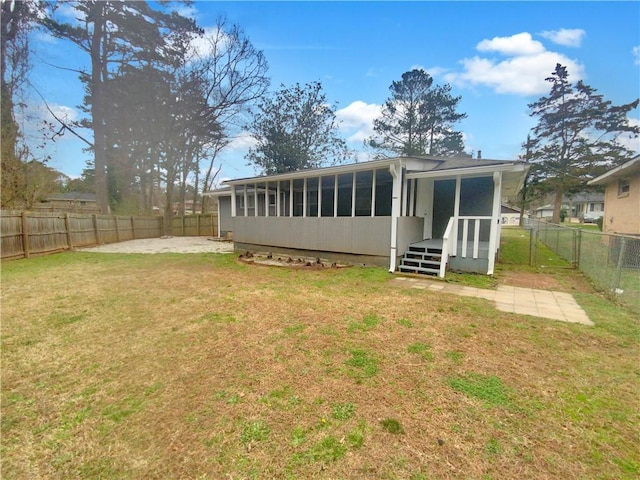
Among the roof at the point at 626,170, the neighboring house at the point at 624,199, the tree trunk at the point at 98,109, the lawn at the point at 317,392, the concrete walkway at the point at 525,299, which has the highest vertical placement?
the tree trunk at the point at 98,109

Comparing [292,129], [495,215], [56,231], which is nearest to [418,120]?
[292,129]

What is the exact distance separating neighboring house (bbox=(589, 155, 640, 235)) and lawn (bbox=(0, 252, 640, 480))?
6246 mm

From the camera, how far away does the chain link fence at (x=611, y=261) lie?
4852 millimetres

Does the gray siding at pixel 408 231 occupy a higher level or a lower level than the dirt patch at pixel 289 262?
higher

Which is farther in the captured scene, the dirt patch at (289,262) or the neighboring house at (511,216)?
the neighboring house at (511,216)

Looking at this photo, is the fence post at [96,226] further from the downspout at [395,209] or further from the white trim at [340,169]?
the downspout at [395,209]

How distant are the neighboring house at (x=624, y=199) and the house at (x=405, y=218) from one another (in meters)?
3.14

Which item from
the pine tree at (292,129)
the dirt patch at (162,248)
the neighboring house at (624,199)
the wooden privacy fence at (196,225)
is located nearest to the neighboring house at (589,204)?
the neighboring house at (624,199)

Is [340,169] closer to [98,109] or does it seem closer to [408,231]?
[408,231]

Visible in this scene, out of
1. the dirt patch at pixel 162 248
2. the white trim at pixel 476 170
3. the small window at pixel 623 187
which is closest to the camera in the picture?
the white trim at pixel 476 170

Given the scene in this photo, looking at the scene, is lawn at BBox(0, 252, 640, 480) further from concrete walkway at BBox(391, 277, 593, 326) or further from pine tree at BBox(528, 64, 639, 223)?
pine tree at BBox(528, 64, 639, 223)

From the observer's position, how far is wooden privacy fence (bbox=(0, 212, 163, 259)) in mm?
9352

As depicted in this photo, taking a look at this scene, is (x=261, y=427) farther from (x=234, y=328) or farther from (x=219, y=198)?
(x=219, y=198)

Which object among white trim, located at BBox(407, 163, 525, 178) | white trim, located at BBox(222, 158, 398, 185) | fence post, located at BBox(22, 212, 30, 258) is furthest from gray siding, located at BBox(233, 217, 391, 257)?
fence post, located at BBox(22, 212, 30, 258)
